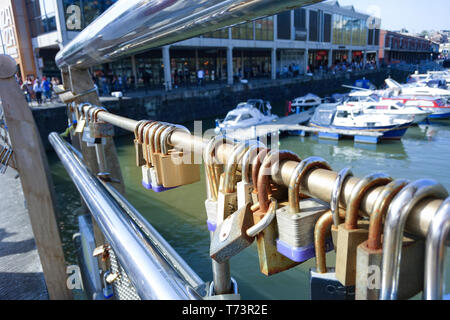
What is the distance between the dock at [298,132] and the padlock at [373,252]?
15.3 m

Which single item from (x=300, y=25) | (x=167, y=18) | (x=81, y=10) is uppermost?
(x=300, y=25)

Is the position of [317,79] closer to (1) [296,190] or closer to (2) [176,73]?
(2) [176,73]

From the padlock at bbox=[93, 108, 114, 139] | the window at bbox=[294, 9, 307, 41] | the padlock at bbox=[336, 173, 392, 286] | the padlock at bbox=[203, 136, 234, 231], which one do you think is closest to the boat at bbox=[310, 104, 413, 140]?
the padlock at bbox=[93, 108, 114, 139]

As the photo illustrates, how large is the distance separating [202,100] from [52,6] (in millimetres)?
11178

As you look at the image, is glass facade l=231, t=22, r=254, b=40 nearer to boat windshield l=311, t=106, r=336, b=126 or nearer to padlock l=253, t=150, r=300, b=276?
boat windshield l=311, t=106, r=336, b=126

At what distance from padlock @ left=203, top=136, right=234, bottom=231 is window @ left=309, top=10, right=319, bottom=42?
44367 mm

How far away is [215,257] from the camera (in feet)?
2.60

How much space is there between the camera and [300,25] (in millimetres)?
39344

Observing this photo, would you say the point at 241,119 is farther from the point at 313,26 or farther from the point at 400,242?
the point at 313,26

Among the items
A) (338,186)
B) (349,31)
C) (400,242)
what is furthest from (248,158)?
(349,31)

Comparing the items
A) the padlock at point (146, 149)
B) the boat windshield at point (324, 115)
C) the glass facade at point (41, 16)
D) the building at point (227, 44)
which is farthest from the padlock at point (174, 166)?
the glass facade at point (41, 16)

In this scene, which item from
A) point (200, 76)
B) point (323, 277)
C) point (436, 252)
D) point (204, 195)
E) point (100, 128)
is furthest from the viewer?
point (200, 76)

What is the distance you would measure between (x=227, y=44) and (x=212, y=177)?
30079mm
